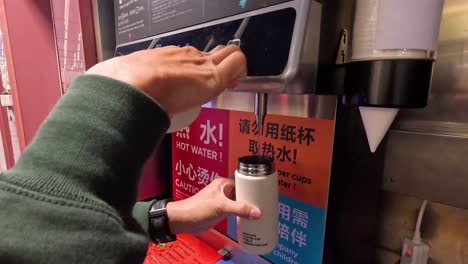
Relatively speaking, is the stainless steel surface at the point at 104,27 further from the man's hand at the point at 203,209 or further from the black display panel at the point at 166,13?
the man's hand at the point at 203,209

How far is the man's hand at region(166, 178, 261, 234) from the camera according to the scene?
0.52 meters

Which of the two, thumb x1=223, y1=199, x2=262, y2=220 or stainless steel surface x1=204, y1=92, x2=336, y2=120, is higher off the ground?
stainless steel surface x1=204, y1=92, x2=336, y2=120

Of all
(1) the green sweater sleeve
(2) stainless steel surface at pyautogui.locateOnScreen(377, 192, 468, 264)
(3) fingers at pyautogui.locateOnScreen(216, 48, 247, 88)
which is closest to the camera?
(1) the green sweater sleeve

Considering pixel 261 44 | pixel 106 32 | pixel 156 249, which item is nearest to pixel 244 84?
pixel 261 44

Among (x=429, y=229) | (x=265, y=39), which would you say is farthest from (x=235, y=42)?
(x=429, y=229)

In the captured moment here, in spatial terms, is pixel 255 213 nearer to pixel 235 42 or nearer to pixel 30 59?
pixel 235 42

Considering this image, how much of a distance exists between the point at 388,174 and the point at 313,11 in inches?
18.0

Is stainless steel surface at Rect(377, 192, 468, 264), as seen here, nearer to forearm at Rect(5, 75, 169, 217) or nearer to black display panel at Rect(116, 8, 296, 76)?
black display panel at Rect(116, 8, 296, 76)

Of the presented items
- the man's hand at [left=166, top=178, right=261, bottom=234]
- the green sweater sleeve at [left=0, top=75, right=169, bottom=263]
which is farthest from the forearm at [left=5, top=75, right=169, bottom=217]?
the man's hand at [left=166, top=178, right=261, bottom=234]

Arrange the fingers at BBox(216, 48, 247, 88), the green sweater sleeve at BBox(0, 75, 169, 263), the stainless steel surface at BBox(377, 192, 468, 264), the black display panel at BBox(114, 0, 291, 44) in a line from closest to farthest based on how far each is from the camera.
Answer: the green sweater sleeve at BBox(0, 75, 169, 263)
the fingers at BBox(216, 48, 247, 88)
the black display panel at BBox(114, 0, 291, 44)
the stainless steel surface at BBox(377, 192, 468, 264)

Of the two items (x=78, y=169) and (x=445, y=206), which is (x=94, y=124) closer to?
(x=78, y=169)

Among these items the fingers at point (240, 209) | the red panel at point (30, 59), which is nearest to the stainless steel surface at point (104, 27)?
the red panel at point (30, 59)

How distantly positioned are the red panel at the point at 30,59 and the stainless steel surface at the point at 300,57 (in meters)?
1.19

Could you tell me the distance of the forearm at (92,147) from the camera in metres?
0.23
